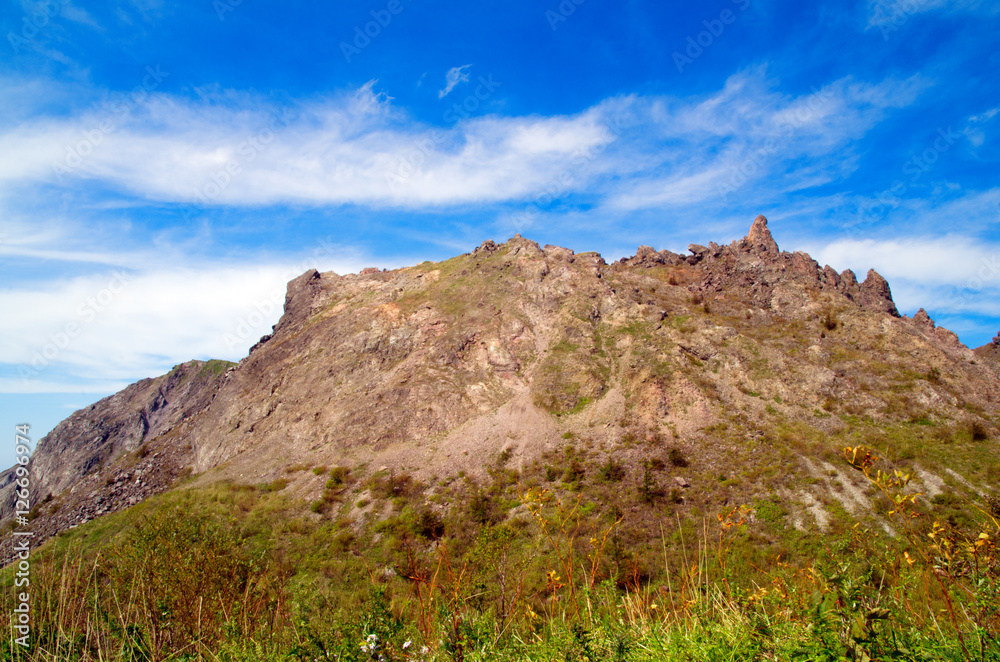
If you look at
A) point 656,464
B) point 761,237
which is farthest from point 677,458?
point 761,237

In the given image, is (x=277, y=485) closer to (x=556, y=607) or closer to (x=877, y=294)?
(x=556, y=607)

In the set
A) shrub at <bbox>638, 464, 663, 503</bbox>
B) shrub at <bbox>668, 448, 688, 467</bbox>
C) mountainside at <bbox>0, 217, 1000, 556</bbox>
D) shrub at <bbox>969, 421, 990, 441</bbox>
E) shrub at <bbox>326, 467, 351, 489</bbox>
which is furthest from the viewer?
shrub at <bbox>326, 467, 351, 489</bbox>

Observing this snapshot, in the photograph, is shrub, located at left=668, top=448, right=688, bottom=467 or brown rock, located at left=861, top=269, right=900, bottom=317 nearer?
shrub, located at left=668, top=448, right=688, bottom=467

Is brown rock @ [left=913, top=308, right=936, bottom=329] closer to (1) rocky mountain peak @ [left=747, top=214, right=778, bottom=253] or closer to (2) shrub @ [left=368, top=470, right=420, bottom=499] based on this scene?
(1) rocky mountain peak @ [left=747, top=214, right=778, bottom=253]

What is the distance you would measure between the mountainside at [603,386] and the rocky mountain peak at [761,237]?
1.37 ft

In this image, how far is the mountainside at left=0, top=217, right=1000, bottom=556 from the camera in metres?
42.3

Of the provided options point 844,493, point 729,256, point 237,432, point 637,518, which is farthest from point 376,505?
point 729,256

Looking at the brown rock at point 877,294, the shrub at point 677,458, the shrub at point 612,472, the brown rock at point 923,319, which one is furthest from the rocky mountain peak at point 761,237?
the shrub at point 612,472

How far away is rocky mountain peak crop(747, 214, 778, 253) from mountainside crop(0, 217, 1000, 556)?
0.42 metres

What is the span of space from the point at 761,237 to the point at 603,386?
42759 mm

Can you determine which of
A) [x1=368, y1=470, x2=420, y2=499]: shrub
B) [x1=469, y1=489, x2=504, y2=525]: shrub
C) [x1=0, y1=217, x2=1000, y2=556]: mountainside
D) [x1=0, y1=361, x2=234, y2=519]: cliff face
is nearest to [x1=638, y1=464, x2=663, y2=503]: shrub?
[x1=0, y1=217, x2=1000, y2=556]: mountainside

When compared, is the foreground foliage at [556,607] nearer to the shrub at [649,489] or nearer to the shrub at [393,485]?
the shrub at [649,489]

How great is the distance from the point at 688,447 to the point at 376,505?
98.4ft

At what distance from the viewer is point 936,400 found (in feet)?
146
